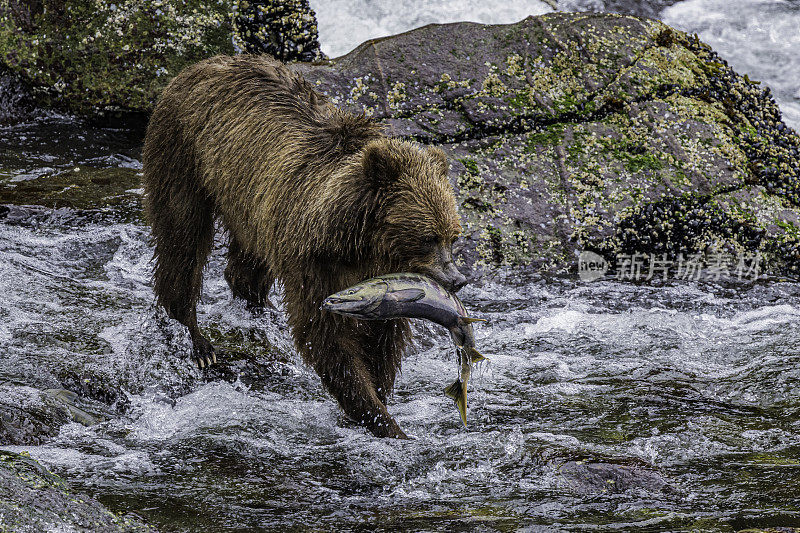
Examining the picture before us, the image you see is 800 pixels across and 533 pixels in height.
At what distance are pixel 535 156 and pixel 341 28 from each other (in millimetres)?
6699

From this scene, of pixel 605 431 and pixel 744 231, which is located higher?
pixel 744 231

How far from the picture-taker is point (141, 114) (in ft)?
32.1

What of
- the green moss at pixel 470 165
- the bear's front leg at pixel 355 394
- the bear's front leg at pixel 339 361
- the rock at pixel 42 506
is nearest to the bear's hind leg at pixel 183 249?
the bear's front leg at pixel 339 361

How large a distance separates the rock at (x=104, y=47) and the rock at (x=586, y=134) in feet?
6.51

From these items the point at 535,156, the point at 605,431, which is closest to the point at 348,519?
the point at 605,431

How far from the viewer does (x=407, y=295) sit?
4.33 meters

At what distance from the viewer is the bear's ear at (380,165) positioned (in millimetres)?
4605

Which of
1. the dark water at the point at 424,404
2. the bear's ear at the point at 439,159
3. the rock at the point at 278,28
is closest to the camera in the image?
the dark water at the point at 424,404

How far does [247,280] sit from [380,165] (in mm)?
2677

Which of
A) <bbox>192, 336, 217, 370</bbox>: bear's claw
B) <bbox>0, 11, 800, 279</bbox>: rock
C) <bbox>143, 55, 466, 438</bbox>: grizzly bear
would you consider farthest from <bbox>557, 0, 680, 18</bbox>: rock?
<bbox>192, 336, 217, 370</bbox>: bear's claw

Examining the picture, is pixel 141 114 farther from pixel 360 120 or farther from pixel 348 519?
pixel 348 519

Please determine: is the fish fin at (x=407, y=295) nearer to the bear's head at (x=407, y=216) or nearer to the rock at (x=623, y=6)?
the bear's head at (x=407, y=216)

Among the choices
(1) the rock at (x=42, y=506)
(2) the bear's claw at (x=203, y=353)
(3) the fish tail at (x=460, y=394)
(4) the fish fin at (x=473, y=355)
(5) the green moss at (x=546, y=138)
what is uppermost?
(5) the green moss at (x=546, y=138)

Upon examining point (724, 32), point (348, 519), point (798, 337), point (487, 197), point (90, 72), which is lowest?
point (348, 519)
